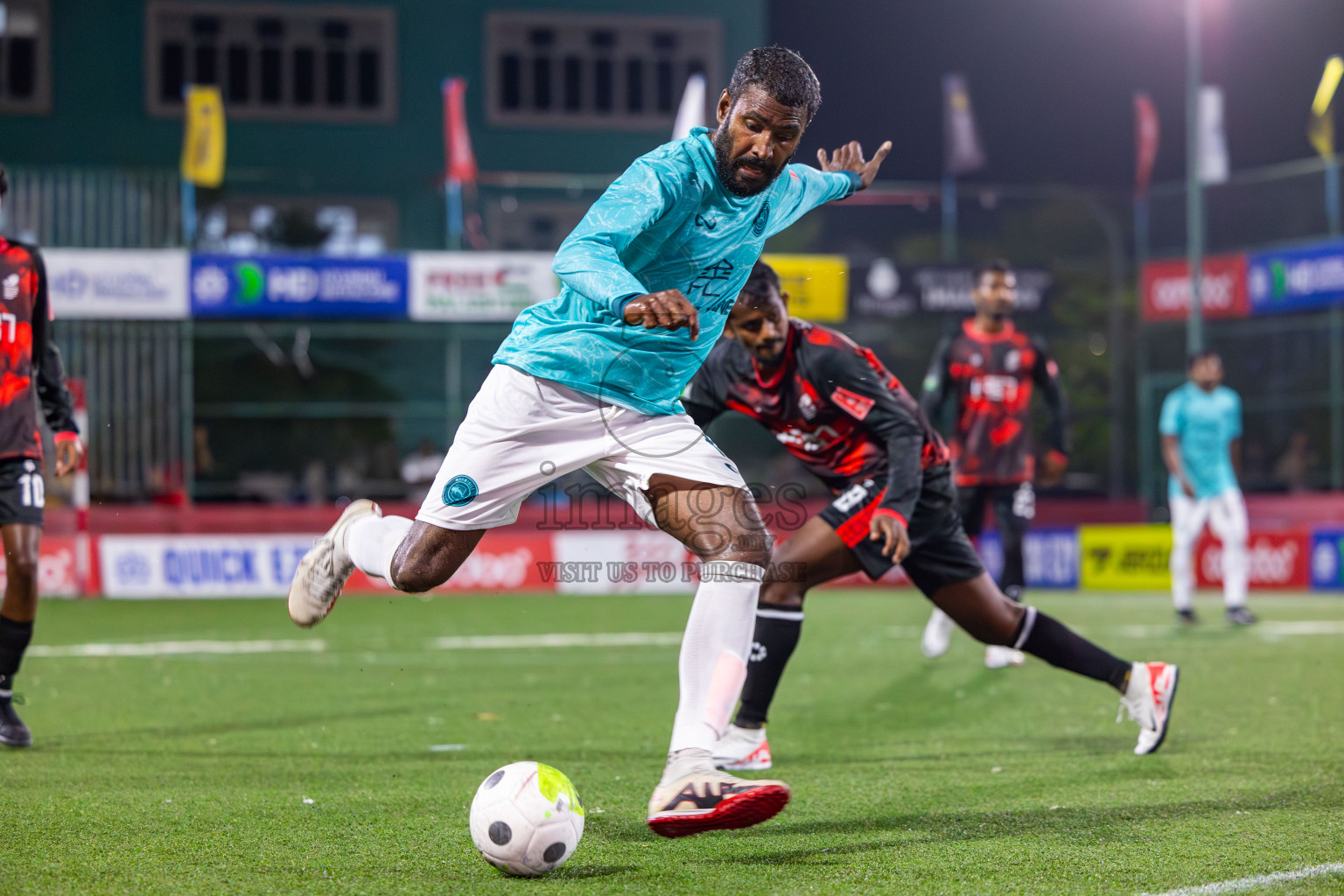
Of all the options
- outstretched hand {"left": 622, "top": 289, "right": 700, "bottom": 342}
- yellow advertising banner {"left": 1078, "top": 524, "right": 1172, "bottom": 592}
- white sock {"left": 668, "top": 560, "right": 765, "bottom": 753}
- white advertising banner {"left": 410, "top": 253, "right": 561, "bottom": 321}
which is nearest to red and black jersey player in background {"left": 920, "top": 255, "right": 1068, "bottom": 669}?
white sock {"left": 668, "top": 560, "right": 765, "bottom": 753}

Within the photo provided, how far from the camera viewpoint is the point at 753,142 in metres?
4.07

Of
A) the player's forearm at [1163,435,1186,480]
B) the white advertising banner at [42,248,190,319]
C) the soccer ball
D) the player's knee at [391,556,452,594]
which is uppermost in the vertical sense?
the white advertising banner at [42,248,190,319]

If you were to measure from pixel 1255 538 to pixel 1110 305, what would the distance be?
25.5ft

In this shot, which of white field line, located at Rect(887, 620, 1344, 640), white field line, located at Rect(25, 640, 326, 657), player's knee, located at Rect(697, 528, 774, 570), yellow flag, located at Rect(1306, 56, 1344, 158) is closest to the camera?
player's knee, located at Rect(697, 528, 774, 570)

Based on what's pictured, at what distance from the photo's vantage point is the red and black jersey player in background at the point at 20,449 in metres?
5.82

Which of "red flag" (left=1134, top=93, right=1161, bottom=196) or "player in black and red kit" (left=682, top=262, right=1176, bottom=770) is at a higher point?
"red flag" (left=1134, top=93, right=1161, bottom=196)

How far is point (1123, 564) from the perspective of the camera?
1702 cm

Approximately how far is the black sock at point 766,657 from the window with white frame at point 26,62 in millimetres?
27578

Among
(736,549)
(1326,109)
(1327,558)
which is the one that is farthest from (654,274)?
(1326,109)

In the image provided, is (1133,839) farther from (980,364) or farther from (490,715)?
(980,364)

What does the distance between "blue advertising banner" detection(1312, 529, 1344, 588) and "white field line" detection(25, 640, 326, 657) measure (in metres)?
11.4

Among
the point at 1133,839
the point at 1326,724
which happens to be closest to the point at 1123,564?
the point at 1326,724

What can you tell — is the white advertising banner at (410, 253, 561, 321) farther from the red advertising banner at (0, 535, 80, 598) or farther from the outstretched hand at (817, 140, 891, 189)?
the outstretched hand at (817, 140, 891, 189)

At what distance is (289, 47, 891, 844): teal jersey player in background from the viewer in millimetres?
4000
